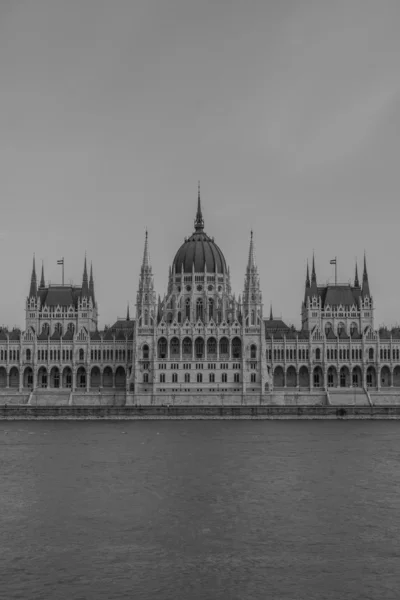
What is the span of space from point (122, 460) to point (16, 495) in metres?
17.2

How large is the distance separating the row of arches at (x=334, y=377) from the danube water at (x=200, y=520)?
54.6 metres

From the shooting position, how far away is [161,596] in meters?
35.9

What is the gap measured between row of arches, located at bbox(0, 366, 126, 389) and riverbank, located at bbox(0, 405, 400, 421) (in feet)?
60.5

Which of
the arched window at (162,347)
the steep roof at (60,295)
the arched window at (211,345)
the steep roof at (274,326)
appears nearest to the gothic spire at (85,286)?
the steep roof at (60,295)

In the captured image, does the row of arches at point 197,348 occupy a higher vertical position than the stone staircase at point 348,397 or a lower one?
higher

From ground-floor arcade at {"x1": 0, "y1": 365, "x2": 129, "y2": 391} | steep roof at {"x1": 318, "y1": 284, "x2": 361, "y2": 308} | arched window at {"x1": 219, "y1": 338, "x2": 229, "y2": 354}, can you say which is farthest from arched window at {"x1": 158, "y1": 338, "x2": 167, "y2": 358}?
steep roof at {"x1": 318, "y1": 284, "x2": 361, "y2": 308}

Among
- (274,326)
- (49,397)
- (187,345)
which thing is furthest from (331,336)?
(49,397)

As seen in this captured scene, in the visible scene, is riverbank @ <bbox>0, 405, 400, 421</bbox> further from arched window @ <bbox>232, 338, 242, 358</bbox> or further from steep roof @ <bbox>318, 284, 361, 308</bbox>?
steep roof @ <bbox>318, 284, 361, 308</bbox>

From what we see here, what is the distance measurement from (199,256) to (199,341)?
19.5 meters

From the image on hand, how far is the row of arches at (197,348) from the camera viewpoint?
440ft

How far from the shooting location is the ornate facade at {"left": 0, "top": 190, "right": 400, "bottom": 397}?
134 metres

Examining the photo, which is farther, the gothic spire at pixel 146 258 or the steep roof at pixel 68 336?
the steep roof at pixel 68 336

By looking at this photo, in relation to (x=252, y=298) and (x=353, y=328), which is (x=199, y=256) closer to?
(x=252, y=298)

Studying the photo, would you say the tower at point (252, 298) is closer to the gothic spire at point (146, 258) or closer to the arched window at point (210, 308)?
the arched window at point (210, 308)
